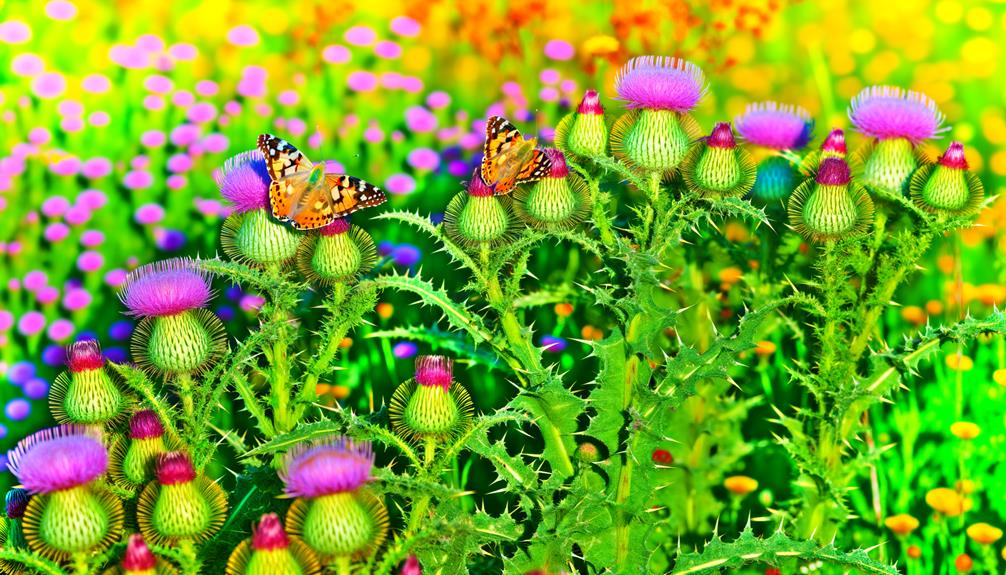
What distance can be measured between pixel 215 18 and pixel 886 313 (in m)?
5.28

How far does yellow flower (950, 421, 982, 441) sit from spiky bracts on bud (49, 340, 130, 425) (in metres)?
3.24

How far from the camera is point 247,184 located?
13.1 feet

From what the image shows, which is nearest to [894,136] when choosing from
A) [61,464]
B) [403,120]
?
[61,464]

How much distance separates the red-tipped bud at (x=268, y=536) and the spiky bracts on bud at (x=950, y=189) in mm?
2485

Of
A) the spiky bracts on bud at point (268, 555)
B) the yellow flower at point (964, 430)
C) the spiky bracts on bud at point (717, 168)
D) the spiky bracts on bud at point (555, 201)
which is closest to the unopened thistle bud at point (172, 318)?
the spiky bracts on bud at point (268, 555)

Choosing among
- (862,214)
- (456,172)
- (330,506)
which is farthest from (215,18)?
(330,506)

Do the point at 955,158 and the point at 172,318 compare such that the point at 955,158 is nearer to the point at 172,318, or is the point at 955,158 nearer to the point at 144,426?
the point at 172,318

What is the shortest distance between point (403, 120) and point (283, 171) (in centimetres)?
317

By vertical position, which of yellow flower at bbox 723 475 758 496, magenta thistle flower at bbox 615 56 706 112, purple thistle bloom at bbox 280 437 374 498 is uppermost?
magenta thistle flower at bbox 615 56 706 112

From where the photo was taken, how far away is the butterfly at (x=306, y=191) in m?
3.83

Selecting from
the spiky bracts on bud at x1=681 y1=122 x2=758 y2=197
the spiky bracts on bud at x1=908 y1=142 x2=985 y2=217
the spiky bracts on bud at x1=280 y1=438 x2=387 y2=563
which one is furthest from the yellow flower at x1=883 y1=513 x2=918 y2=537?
the spiky bracts on bud at x1=280 y1=438 x2=387 y2=563

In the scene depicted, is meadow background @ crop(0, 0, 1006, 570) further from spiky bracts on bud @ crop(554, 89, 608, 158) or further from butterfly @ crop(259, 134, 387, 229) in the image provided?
spiky bracts on bud @ crop(554, 89, 608, 158)

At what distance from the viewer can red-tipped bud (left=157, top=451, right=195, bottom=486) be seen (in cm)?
323

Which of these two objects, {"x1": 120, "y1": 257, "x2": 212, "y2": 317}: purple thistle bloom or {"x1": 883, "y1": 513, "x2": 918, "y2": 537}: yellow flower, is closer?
{"x1": 120, "y1": 257, "x2": 212, "y2": 317}: purple thistle bloom
